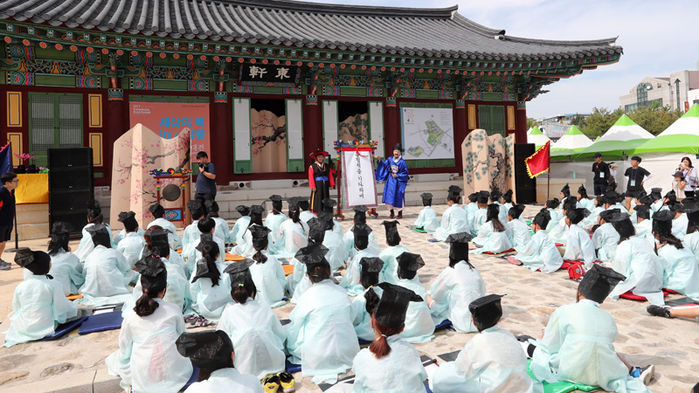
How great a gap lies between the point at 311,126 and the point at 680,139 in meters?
13.9

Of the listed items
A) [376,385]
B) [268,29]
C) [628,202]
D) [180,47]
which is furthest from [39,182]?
[628,202]

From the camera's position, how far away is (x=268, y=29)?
12508mm

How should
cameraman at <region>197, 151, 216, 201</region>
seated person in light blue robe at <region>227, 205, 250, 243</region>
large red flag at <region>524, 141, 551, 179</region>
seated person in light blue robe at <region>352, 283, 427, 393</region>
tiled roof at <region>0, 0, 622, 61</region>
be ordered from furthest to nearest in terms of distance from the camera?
large red flag at <region>524, 141, 551, 179</region>, tiled roof at <region>0, 0, 622, 61</region>, cameraman at <region>197, 151, 216, 201</region>, seated person in light blue robe at <region>227, 205, 250, 243</region>, seated person in light blue robe at <region>352, 283, 427, 393</region>

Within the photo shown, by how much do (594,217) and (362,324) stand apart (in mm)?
6633

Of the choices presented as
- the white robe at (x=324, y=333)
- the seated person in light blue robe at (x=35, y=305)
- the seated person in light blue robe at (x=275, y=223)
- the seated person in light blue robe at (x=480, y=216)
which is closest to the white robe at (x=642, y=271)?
the white robe at (x=324, y=333)

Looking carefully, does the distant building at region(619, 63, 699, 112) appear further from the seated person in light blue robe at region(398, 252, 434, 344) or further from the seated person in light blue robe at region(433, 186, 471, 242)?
the seated person in light blue robe at region(398, 252, 434, 344)

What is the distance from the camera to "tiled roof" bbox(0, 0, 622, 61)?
9.52 m

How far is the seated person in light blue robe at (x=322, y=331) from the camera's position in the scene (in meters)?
3.17

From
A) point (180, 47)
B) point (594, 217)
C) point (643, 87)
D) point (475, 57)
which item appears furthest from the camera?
point (643, 87)

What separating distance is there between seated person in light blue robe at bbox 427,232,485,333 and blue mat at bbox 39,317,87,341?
357cm

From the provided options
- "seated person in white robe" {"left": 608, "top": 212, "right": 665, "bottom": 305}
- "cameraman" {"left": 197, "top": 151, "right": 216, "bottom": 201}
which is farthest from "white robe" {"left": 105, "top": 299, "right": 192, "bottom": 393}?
"cameraman" {"left": 197, "top": 151, "right": 216, "bottom": 201}

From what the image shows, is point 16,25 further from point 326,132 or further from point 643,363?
point 643,363

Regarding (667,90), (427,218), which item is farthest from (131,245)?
(667,90)

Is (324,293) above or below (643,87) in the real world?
below
